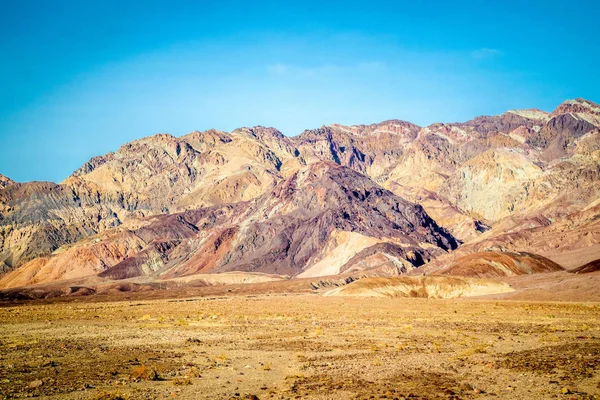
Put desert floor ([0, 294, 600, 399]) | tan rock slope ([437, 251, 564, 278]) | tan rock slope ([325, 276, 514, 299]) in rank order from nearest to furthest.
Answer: desert floor ([0, 294, 600, 399])
tan rock slope ([325, 276, 514, 299])
tan rock slope ([437, 251, 564, 278])

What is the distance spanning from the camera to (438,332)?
38.4 meters

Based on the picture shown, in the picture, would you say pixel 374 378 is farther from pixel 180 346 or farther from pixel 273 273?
pixel 273 273

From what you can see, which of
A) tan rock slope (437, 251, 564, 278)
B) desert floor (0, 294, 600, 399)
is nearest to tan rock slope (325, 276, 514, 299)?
tan rock slope (437, 251, 564, 278)

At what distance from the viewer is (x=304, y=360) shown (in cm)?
2650

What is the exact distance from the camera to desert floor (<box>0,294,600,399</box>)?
1922 centimetres

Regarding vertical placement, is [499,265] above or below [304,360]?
below

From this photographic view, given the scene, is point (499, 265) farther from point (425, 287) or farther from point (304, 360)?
point (304, 360)

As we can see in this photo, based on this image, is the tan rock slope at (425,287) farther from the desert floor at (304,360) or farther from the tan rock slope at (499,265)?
the desert floor at (304,360)

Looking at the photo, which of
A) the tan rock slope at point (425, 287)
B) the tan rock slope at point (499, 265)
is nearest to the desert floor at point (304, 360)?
the tan rock slope at point (425, 287)

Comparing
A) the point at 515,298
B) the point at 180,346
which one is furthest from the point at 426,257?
the point at 180,346

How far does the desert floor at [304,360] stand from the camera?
1922cm

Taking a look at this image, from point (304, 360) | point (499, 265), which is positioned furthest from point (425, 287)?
point (304, 360)

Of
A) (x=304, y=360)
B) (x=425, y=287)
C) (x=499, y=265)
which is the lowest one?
(x=425, y=287)

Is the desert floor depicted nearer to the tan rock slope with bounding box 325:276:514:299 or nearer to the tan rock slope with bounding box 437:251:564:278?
the tan rock slope with bounding box 325:276:514:299
